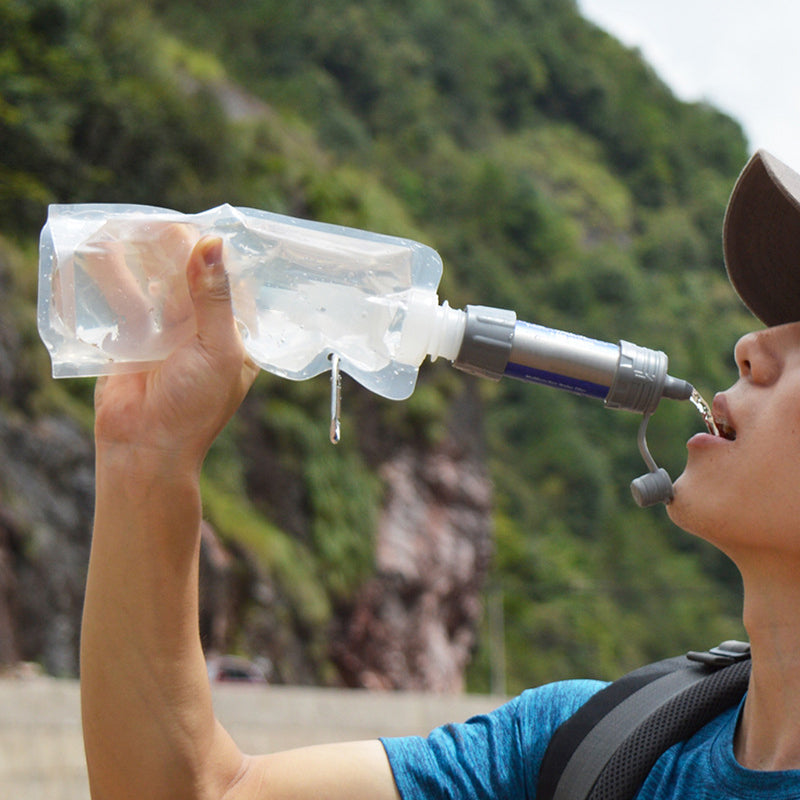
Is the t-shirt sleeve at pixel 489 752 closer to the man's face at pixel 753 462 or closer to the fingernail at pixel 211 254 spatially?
the man's face at pixel 753 462

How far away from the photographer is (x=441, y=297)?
75.8 ft

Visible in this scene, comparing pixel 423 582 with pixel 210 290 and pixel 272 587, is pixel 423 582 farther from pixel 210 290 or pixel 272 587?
pixel 210 290

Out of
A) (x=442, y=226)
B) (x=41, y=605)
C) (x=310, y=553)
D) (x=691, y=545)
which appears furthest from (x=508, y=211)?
(x=41, y=605)

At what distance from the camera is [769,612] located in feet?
5.70

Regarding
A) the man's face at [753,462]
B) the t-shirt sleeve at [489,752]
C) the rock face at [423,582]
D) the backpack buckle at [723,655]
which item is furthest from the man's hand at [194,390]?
the rock face at [423,582]

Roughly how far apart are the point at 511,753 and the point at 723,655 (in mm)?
373

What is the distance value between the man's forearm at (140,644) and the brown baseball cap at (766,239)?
933mm

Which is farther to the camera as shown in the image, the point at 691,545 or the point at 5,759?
the point at 691,545

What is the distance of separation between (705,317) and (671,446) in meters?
16.0

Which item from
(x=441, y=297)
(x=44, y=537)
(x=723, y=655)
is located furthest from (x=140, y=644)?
(x=441, y=297)

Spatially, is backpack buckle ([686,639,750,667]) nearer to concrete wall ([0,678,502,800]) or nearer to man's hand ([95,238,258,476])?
man's hand ([95,238,258,476])

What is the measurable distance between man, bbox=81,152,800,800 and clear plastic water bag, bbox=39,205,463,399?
11 centimetres

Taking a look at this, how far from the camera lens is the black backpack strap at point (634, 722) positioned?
1606mm

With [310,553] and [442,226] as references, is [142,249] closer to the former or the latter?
[310,553]
